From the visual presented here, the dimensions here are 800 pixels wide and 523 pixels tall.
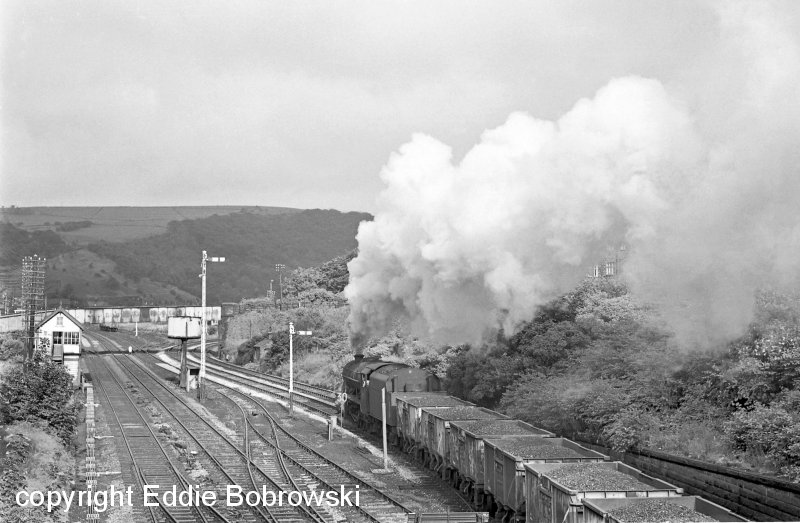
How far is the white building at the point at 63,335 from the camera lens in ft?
179

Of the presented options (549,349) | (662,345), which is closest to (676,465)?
(662,345)

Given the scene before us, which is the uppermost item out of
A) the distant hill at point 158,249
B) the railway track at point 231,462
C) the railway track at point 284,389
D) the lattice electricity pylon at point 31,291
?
the distant hill at point 158,249

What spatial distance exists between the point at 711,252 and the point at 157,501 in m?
15.8

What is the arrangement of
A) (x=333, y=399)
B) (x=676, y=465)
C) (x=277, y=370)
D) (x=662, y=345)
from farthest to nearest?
(x=277, y=370) < (x=333, y=399) < (x=662, y=345) < (x=676, y=465)

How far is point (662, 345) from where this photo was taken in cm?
2675

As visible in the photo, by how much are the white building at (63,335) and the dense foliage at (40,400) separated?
66.9 ft

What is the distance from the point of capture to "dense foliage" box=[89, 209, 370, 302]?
403 feet

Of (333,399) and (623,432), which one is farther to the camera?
(333,399)

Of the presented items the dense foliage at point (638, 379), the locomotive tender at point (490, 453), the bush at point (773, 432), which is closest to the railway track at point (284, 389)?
the dense foliage at point (638, 379)

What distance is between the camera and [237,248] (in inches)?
5802

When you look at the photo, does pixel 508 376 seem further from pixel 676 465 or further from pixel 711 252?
pixel 711 252

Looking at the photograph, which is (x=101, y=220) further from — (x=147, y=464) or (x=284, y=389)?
(x=147, y=464)

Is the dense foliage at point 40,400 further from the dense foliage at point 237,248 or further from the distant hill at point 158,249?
the dense foliage at point 237,248

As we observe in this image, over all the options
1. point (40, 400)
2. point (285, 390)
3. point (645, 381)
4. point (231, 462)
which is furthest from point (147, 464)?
point (285, 390)
